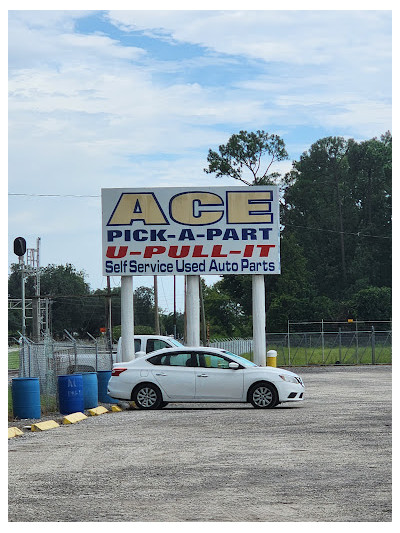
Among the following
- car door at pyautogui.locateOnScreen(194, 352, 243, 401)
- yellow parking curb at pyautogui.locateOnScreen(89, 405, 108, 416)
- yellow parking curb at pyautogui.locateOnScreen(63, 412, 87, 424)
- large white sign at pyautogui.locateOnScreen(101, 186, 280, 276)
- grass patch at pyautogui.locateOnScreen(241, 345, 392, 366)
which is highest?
large white sign at pyautogui.locateOnScreen(101, 186, 280, 276)

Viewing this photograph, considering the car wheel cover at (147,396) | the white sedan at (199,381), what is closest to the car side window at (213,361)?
the white sedan at (199,381)

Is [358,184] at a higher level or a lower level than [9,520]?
higher

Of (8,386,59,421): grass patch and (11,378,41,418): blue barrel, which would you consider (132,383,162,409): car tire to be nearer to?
(8,386,59,421): grass patch

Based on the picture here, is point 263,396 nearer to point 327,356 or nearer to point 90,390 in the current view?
point 90,390

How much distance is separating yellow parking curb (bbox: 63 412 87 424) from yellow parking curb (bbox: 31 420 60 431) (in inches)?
18.3

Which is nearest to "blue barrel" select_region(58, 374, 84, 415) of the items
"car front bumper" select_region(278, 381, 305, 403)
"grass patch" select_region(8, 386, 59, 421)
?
"grass patch" select_region(8, 386, 59, 421)

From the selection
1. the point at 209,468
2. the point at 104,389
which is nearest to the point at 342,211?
the point at 104,389

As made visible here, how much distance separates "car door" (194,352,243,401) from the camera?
23531 mm

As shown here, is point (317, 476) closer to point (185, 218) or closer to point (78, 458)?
point (78, 458)

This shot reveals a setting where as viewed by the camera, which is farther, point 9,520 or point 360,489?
point 360,489

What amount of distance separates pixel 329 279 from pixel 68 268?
39.5m

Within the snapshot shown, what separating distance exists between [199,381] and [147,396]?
1.38 m

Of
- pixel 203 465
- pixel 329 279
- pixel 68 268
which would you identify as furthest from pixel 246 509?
pixel 68 268

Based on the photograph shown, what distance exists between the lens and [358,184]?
95.3m
